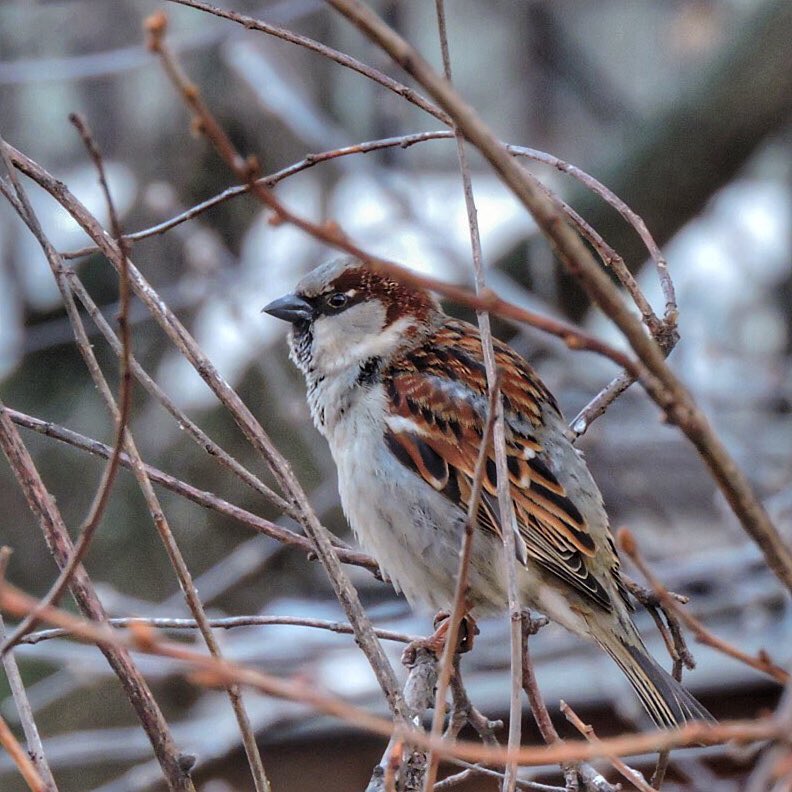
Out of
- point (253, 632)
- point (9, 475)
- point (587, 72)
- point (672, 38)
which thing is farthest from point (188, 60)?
point (672, 38)

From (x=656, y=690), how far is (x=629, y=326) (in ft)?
5.52

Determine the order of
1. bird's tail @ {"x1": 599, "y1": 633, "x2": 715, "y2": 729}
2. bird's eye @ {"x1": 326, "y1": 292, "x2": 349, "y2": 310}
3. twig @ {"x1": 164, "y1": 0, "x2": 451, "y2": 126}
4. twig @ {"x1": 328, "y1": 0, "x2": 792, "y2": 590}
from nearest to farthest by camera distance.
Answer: twig @ {"x1": 328, "y1": 0, "x2": 792, "y2": 590}, twig @ {"x1": 164, "y1": 0, "x2": 451, "y2": 126}, bird's tail @ {"x1": 599, "y1": 633, "x2": 715, "y2": 729}, bird's eye @ {"x1": 326, "y1": 292, "x2": 349, "y2": 310}

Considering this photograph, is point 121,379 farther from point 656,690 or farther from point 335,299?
point 335,299

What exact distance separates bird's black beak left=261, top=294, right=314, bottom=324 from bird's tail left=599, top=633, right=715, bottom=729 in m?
1.12

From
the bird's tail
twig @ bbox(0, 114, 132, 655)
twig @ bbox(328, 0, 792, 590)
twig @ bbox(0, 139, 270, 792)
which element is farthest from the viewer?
the bird's tail

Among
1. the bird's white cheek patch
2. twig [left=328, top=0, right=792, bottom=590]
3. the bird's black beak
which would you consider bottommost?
twig [left=328, top=0, right=792, bottom=590]

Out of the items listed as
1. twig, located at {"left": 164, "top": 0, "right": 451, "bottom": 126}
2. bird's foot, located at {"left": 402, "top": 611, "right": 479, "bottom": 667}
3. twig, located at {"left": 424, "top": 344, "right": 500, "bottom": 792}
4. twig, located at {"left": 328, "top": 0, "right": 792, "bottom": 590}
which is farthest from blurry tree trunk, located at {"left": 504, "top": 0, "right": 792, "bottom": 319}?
twig, located at {"left": 328, "top": 0, "right": 792, "bottom": 590}

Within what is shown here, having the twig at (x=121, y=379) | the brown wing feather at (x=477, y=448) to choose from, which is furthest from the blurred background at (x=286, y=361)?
the twig at (x=121, y=379)

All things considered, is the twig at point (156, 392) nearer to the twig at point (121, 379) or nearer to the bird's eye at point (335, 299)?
the twig at point (121, 379)

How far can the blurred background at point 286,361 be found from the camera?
4.87m

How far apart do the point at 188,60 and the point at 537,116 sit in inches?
172

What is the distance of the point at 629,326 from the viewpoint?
3.76 ft

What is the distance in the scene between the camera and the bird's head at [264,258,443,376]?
127 inches

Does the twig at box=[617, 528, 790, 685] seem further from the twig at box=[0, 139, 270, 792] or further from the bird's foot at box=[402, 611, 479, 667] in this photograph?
the bird's foot at box=[402, 611, 479, 667]
